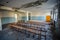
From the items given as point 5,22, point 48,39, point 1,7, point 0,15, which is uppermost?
point 1,7

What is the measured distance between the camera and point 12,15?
500 inches

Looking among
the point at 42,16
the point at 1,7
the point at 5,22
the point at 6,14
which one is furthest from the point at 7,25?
the point at 42,16

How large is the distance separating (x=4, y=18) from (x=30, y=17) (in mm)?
7484

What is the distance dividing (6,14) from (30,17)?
708cm

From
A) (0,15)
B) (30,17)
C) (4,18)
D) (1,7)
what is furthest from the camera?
(30,17)

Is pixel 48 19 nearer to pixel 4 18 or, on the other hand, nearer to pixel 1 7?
pixel 4 18

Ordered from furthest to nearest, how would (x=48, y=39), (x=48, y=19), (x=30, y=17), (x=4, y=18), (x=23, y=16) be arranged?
(x=30, y=17), (x=23, y=16), (x=48, y=19), (x=4, y=18), (x=48, y=39)

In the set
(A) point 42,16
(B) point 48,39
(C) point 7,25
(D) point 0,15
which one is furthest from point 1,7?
(A) point 42,16

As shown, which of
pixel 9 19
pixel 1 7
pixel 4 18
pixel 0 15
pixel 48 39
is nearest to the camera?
pixel 48 39

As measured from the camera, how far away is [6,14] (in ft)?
36.9

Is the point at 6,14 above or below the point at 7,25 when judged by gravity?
above

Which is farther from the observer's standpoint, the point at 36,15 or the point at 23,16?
the point at 36,15

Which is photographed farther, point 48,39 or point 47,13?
point 47,13

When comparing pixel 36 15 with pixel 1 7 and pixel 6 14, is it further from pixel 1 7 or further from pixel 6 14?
pixel 1 7
